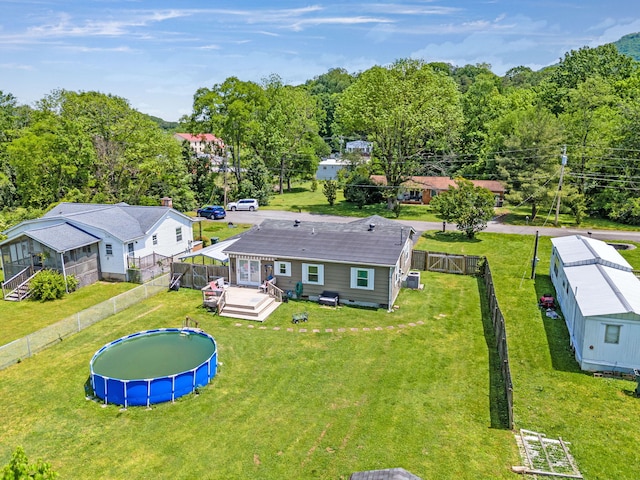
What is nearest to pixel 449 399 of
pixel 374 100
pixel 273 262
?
pixel 273 262

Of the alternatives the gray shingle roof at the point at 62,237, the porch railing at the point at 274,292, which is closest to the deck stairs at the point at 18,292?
the gray shingle roof at the point at 62,237

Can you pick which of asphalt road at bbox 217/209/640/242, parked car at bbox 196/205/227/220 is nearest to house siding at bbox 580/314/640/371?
asphalt road at bbox 217/209/640/242

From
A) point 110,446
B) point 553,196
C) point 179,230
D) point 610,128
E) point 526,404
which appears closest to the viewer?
point 110,446

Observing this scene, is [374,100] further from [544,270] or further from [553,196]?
[544,270]

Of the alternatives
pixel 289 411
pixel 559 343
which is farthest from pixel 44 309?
pixel 559 343

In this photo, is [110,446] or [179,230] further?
[179,230]

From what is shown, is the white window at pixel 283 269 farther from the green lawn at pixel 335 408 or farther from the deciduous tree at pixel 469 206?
the deciduous tree at pixel 469 206

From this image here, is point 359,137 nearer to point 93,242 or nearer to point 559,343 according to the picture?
point 93,242
